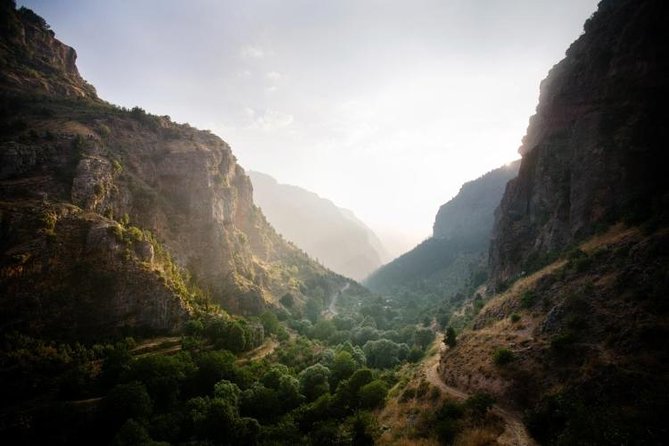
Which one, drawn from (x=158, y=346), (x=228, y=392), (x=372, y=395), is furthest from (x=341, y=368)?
(x=158, y=346)

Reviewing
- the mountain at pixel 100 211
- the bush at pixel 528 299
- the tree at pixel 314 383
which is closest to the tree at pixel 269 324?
the mountain at pixel 100 211

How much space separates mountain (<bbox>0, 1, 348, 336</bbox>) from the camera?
2023 inches

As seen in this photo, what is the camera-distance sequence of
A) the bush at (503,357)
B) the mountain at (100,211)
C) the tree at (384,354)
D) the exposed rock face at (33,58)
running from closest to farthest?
the bush at (503,357) < the mountain at (100,211) < the tree at (384,354) < the exposed rock face at (33,58)

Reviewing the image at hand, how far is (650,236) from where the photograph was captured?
137ft

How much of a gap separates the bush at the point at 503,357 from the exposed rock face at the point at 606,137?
87.7 ft

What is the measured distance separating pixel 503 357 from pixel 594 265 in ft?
62.6

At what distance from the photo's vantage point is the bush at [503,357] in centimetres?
4138

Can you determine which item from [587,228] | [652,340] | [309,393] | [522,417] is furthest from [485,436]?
[587,228]

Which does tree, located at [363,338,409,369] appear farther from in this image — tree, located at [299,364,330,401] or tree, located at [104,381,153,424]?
tree, located at [104,381,153,424]

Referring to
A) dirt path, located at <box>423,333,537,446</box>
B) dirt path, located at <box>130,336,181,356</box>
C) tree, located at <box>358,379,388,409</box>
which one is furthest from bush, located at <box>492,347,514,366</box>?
dirt path, located at <box>130,336,181,356</box>

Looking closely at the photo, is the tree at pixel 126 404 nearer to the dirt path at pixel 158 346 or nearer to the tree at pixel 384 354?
the dirt path at pixel 158 346

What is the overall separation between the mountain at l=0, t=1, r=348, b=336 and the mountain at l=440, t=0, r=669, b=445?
53.6 meters

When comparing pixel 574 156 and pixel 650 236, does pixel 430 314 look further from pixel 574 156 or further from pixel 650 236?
pixel 650 236

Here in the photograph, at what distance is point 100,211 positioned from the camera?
66.6m
